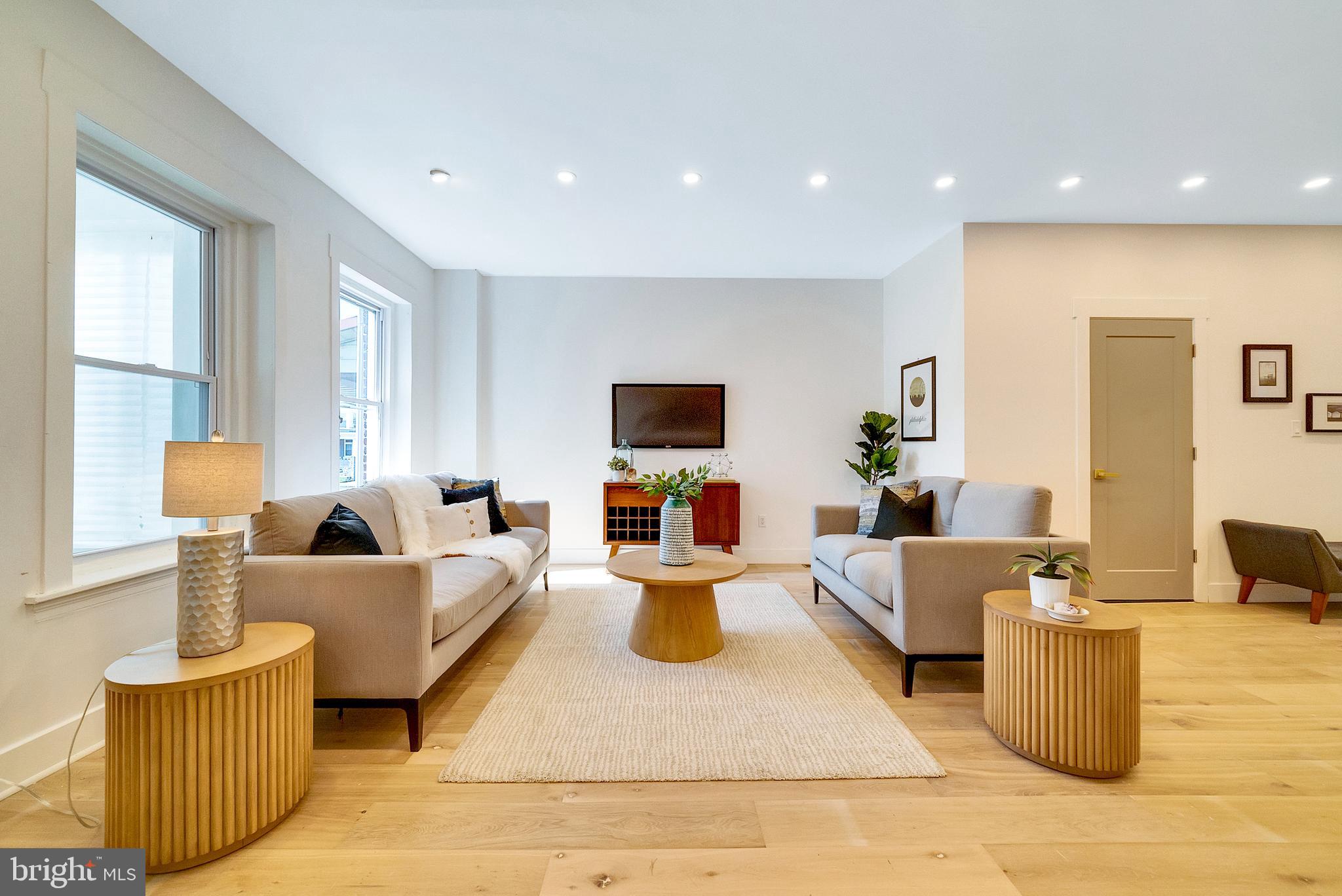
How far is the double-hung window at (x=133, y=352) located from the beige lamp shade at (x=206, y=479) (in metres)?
0.74

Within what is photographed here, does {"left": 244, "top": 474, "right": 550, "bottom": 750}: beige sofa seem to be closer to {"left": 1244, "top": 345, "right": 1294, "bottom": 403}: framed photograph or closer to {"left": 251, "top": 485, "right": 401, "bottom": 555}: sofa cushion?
{"left": 251, "top": 485, "right": 401, "bottom": 555}: sofa cushion

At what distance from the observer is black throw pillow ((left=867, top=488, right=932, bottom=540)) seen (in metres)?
3.19

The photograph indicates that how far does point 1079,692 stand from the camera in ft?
5.56

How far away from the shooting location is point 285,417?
2.83 meters

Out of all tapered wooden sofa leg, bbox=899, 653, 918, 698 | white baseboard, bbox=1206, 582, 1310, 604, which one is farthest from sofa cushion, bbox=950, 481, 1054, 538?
white baseboard, bbox=1206, 582, 1310, 604

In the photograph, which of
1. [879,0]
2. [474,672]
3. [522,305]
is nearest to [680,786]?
[474,672]

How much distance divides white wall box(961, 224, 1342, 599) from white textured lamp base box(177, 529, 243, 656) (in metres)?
3.88

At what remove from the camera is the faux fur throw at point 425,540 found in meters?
2.85

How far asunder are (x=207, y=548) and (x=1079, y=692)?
8.59ft

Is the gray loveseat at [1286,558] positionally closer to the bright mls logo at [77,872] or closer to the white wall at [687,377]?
the white wall at [687,377]

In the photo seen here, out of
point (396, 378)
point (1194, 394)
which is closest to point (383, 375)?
point (396, 378)

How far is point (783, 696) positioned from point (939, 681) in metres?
0.78

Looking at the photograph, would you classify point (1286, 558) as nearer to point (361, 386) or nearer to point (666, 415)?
point (666, 415)

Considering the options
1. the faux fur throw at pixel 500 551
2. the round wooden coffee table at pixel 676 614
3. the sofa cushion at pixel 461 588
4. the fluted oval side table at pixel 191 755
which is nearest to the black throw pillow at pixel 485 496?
the faux fur throw at pixel 500 551
